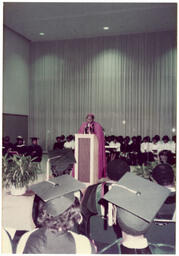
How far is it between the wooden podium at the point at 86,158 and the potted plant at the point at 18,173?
2.64 feet

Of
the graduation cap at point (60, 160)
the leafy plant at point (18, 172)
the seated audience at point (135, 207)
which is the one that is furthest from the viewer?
the leafy plant at point (18, 172)

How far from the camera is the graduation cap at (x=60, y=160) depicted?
13.0 feet

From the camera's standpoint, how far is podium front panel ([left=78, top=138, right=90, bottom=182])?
16.3ft

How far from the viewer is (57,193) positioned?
1.94 meters

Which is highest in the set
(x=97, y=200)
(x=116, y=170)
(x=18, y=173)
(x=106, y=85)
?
(x=106, y=85)

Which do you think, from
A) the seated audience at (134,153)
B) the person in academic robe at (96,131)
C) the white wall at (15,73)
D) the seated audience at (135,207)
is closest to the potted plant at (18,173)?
the person in academic robe at (96,131)

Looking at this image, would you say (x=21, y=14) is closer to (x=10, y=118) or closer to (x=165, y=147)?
(x=10, y=118)

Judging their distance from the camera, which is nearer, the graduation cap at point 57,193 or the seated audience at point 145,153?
the graduation cap at point 57,193

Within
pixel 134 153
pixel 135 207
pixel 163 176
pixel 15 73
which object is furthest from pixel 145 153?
pixel 15 73

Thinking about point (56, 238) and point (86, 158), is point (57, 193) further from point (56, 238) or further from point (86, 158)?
point (86, 158)

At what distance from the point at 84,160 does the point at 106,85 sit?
24.1 feet

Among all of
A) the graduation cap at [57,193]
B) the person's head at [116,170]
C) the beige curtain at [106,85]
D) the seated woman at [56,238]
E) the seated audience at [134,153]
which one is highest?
the beige curtain at [106,85]

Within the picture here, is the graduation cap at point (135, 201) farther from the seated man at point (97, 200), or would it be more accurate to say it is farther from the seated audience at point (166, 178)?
the seated audience at point (166, 178)

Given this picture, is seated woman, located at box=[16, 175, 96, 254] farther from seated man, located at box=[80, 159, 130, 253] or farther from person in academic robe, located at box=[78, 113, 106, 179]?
person in academic robe, located at box=[78, 113, 106, 179]
